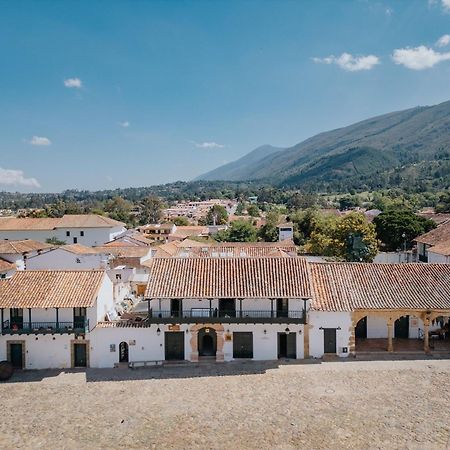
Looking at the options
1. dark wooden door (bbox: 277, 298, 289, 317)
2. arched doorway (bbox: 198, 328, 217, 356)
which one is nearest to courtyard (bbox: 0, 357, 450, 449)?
arched doorway (bbox: 198, 328, 217, 356)

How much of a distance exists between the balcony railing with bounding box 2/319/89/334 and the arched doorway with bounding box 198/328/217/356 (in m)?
5.80

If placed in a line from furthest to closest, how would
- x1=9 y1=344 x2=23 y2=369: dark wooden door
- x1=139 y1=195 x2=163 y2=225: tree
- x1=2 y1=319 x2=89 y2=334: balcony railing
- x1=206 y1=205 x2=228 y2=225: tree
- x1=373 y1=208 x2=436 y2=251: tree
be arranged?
x1=139 y1=195 x2=163 y2=225: tree, x1=206 y1=205 x2=228 y2=225: tree, x1=373 y1=208 x2=436 y2=251: tree, x1=9 y1=344 x2=23 y2=369: dark wooden door, x1=2 y1=319 x2=89 y2=334: balcony railing

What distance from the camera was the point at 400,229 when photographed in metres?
56.3

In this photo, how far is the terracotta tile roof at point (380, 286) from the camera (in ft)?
82.3

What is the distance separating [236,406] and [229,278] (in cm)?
737

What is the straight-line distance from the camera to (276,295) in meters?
24.5

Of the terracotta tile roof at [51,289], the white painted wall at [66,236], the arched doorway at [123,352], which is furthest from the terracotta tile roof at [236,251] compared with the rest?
the white painted wall at [66,236]

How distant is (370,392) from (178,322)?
9.61m

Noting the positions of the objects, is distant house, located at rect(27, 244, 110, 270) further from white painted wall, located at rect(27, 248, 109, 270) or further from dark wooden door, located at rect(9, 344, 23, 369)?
dark wooden door, located at rect(9, 344, 23, 369)

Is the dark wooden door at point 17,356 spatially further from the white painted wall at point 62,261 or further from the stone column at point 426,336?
the stone column at point 426,336

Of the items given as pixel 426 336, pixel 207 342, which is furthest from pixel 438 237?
pixel 207 342

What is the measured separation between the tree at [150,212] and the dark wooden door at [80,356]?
98.7 meters

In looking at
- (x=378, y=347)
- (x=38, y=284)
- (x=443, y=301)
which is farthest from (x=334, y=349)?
(x=38, y=284)

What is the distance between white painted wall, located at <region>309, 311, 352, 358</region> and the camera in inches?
988
